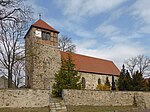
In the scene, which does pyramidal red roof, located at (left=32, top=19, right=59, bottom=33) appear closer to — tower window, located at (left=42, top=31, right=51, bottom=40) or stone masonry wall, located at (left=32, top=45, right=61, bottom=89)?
tower window, located at (left=42, top=31, right=51, bottom=40)

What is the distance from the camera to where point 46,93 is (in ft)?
63.3

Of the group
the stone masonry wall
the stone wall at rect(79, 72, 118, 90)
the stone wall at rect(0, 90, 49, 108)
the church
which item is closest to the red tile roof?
the church

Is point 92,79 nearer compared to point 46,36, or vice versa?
point 46,36

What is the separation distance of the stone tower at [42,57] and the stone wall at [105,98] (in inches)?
343

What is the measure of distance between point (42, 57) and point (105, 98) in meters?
11.3

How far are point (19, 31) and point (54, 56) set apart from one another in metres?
8.62

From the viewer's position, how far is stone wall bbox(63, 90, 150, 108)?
67.1ft

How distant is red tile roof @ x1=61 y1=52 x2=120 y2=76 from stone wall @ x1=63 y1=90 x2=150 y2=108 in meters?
11.0

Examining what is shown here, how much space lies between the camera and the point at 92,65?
38000mm

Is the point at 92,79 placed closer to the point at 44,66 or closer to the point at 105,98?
the point at 44,66

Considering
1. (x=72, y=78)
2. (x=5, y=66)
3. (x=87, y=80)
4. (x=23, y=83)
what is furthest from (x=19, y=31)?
(x=87, y=80)

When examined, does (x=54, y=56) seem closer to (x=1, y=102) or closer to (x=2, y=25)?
(x=1, y=102)

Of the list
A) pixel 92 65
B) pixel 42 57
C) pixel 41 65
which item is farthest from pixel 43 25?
pixel 92 65

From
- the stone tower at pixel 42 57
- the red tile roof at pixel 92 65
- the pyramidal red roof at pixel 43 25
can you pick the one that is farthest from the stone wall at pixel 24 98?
the red tile roof at pixel 92 65
